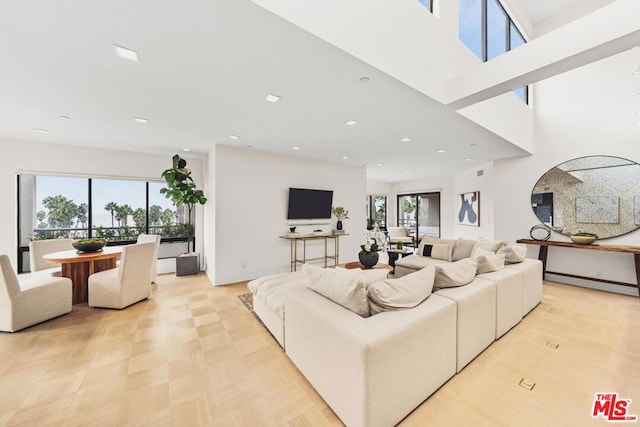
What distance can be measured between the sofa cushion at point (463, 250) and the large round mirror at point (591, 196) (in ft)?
6.04

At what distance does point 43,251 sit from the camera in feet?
12.5

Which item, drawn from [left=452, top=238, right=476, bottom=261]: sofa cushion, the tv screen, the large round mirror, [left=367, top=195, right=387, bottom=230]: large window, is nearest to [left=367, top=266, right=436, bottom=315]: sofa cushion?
[left=452, top=238, right=476, bottom=261]: sofa cushion

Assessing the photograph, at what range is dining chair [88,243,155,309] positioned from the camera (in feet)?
10.7

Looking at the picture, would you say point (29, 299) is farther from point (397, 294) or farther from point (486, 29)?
point (486, 29)

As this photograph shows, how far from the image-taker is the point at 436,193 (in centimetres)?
886

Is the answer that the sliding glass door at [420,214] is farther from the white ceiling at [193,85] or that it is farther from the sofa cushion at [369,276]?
the sofa cushion at [369,276]

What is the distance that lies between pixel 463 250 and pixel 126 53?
5.18 m

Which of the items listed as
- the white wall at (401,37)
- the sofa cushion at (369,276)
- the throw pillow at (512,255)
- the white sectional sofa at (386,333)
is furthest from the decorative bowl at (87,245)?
the throw pillow at (512,255)

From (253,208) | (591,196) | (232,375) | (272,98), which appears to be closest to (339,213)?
(253,208)

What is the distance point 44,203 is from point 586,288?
10.0m

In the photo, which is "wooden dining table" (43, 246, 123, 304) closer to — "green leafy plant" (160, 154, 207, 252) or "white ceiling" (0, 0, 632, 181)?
Result: "green leafy plant" (160, 154, 207, 252)

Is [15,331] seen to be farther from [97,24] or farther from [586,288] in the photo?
[586,288]

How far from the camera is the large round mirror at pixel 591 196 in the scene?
4.02m

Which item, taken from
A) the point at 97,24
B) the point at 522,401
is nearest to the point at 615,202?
the point at 522,401
